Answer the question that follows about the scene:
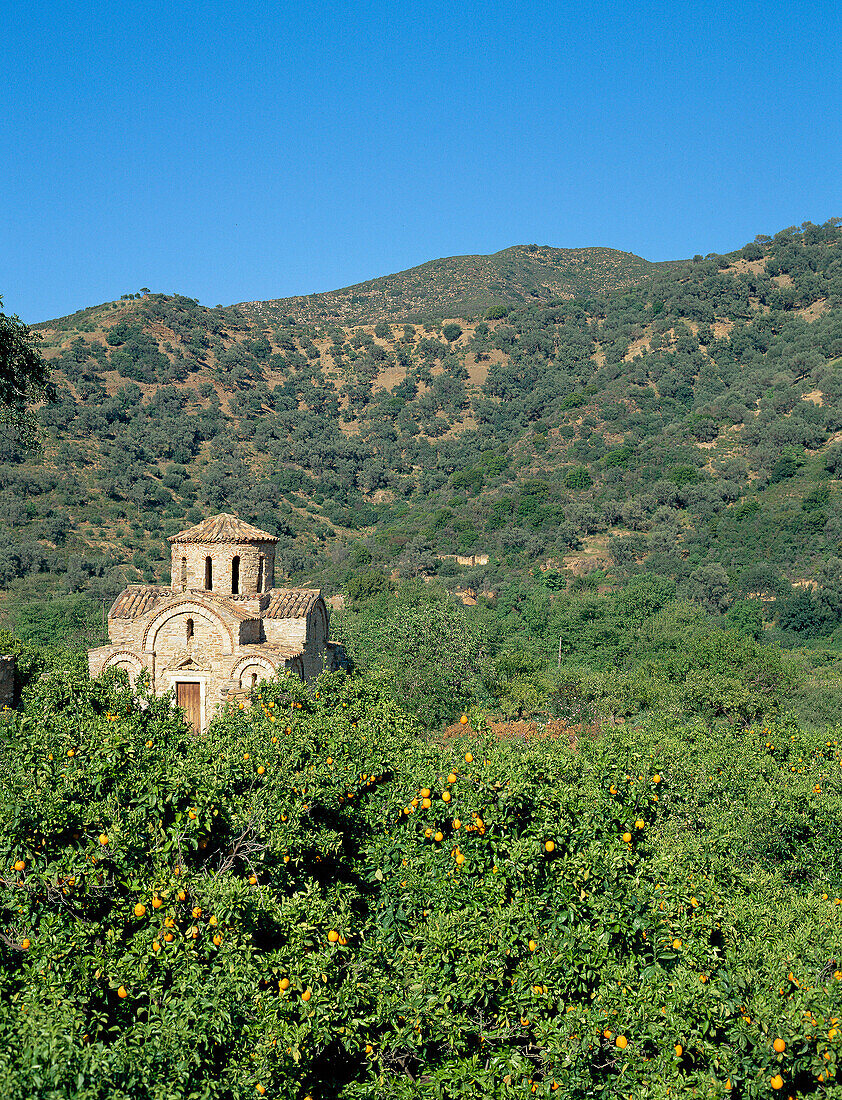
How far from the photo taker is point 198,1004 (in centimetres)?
627

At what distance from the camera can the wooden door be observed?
20.5 meters

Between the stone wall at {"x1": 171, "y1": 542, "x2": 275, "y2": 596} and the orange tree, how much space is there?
1190 centimetres

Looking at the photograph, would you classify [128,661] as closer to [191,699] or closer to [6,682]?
[191,699]

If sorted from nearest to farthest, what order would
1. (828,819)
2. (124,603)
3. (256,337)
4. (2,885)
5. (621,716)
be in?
(2,885), (828,819), (124,603), (621,716), (256,337)

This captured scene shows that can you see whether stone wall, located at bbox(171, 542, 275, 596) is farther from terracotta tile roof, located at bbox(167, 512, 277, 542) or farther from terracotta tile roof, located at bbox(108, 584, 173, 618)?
terracotta tile roof, located at bbox(108, 584, 173, 618)

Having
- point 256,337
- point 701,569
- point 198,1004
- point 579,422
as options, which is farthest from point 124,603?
point 256,337

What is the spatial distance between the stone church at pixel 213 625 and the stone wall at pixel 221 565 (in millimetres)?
25

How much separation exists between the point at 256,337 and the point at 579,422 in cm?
3845

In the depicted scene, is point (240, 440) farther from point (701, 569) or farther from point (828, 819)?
point (828, 819)

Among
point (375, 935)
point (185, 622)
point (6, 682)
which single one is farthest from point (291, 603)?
point (375, 935)

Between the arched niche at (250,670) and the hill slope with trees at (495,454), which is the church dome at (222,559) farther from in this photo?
the hill slope with trees at (495,454)

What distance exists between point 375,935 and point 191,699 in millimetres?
13323

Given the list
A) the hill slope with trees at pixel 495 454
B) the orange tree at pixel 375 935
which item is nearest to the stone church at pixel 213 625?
the orange tree at pixel 375 935

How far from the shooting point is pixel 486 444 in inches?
2970
